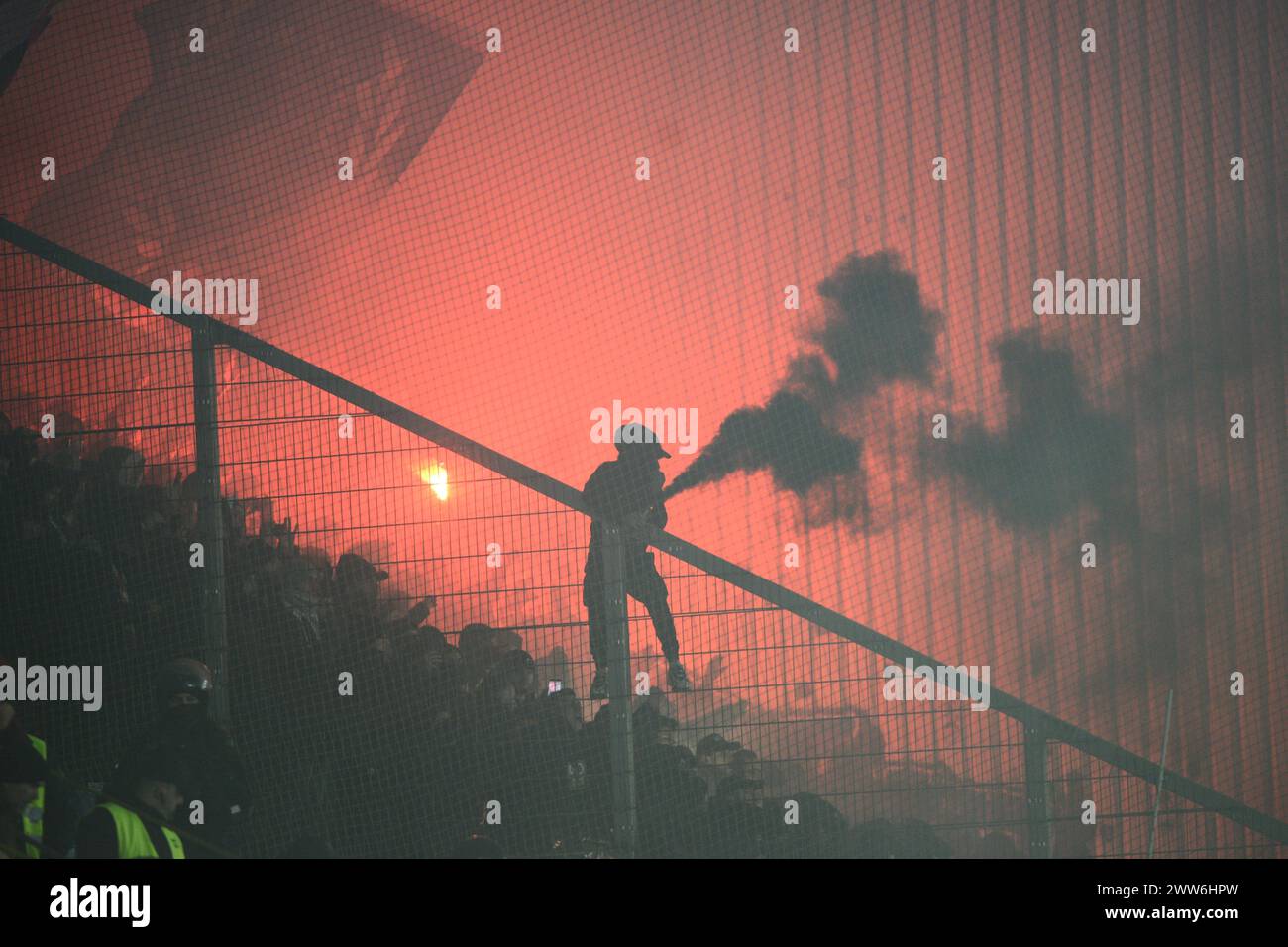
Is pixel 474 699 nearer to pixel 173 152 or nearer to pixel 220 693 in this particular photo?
pixel 220 693

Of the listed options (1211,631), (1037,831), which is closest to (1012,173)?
(1211,631)

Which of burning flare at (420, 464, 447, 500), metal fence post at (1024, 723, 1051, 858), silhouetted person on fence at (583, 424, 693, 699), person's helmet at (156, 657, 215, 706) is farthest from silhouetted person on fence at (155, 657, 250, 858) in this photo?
metal fence post at (1024, 723, 1051, 858)

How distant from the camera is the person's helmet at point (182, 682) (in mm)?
3527

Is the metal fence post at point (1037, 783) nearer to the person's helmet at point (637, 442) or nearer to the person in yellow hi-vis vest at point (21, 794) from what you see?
the person's helmet at point (637, 442)

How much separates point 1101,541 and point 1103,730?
0.74 m

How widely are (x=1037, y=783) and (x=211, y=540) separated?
2851mm

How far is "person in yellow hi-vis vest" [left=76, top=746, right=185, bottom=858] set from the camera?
3145 millimetres

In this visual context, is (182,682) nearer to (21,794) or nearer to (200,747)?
(200,747)

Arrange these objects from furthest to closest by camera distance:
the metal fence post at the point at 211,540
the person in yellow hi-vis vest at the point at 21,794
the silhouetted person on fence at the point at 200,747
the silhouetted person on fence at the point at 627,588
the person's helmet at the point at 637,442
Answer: the person's helmet at the point at 637,442, the silhouetted person on fence at the point at 627,588, the metal fence post at the point at 211,540, the silhouetted person on fence at the point at 200,747, the person in yellow hi-vis vest at the point at 21,794

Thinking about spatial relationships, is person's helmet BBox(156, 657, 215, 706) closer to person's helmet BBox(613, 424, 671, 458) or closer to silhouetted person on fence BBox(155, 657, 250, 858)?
silhouetted person on fence BBox(155, 657, 250, 858)

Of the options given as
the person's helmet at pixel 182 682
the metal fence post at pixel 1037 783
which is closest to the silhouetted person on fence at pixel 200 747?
the person's helmet at pixel 182 682

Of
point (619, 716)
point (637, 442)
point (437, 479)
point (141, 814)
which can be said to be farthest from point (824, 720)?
point (141, 814)

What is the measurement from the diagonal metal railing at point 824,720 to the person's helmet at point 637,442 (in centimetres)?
39

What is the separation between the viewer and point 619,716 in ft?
11.8
